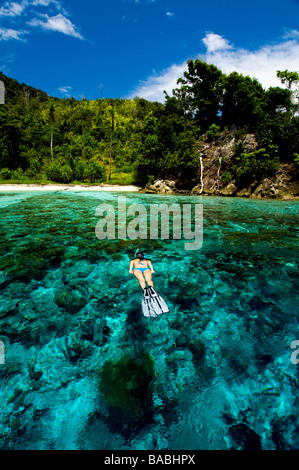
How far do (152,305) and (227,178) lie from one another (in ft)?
101

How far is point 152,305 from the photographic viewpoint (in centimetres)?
386

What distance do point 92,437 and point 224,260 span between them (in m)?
5.37

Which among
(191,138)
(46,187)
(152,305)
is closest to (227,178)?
(191,138)

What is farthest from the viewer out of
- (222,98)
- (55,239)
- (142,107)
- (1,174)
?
(142,107)

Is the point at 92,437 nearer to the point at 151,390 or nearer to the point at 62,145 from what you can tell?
the point at 151,390

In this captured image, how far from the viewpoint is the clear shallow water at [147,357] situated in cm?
210

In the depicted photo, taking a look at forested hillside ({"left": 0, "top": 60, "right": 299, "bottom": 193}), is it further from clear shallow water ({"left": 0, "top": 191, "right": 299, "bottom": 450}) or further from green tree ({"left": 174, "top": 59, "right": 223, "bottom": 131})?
clear shallow water ({"left": 0, "top": 191, "right": 299, "bottom": 450})

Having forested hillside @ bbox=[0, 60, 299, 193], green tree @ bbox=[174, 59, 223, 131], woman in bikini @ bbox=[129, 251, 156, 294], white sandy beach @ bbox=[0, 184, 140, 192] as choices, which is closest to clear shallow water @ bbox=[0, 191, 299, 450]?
woman in bikini @ bbox=[129, 251, 156, 294]

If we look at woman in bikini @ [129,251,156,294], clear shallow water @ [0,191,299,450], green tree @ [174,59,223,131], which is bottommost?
clear shallow water @ [0,191,299,450]

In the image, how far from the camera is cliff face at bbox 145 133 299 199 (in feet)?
87.9

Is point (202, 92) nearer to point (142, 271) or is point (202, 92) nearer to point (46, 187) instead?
point (46, 187)

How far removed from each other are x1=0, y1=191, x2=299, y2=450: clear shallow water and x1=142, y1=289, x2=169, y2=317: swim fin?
0.52 ft
